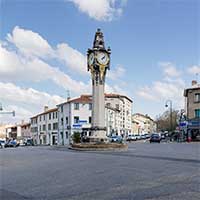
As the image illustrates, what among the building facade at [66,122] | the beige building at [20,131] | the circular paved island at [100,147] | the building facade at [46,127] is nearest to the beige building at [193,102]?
the building facade at [66,122]

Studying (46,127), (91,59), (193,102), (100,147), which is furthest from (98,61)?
(46,127)

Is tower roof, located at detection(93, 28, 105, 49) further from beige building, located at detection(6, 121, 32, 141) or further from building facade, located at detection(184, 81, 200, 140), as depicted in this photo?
beige building, located at detection(6, 121, 32, 141)

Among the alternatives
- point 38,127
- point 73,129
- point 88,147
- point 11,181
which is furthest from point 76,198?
point 38,127

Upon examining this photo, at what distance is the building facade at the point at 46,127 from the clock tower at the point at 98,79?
5504 centimetres

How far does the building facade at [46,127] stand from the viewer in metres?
90.4

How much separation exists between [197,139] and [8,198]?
59.3m

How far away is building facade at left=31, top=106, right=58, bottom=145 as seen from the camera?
9044cm

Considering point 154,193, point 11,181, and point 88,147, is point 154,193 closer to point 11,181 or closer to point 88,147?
point 11,181

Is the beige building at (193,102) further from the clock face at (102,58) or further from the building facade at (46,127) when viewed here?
the building facade at (46,127)

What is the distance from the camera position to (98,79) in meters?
34.6

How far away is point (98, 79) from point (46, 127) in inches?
2525

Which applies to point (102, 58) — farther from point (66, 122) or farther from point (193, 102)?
point (66, 122)

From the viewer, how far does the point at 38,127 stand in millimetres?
103188

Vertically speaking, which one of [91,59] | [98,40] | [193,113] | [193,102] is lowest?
[193,113]
